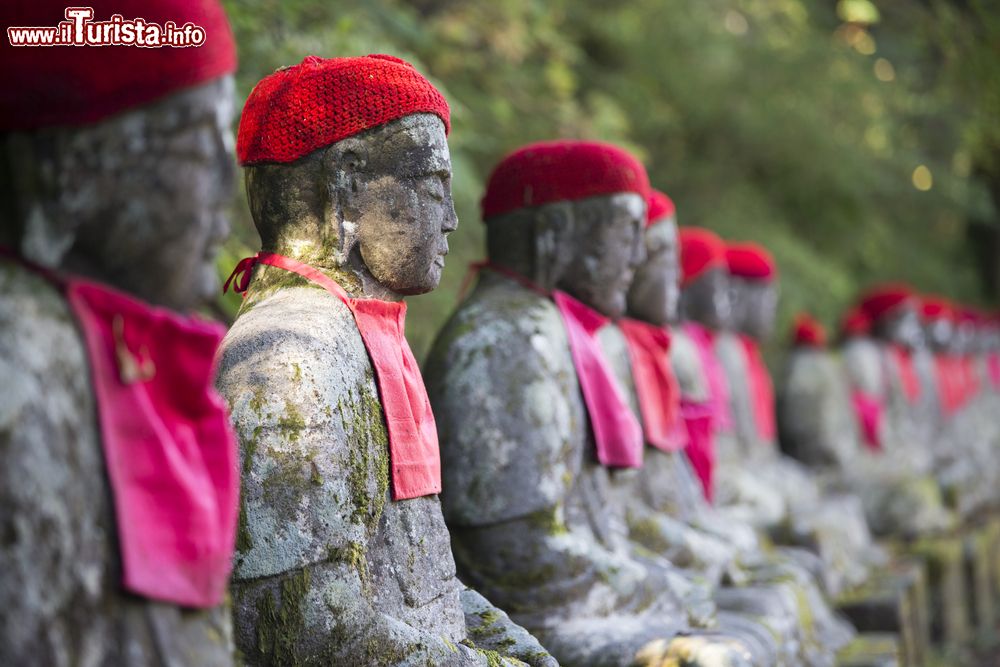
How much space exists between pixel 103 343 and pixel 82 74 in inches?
18.1

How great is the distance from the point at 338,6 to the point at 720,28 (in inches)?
284

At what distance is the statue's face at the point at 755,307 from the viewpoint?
9414mm

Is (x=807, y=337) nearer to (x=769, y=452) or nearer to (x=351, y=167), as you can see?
(x=769, y=452)

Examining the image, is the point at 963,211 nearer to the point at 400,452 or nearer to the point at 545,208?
the point at 545,208

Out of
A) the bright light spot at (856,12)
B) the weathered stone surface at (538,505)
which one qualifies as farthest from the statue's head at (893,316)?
the weathered stone surface at (538,505)

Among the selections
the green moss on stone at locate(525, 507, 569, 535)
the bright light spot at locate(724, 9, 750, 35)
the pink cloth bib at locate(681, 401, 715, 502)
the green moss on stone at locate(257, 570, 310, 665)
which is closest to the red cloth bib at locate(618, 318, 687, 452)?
the pink cloth bib at locate(681, 401, 715, 502)

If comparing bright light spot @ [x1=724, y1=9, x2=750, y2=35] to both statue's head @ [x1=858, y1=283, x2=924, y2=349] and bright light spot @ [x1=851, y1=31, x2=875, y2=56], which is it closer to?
bright light spot @ [x1=851, y1=31, x2=875, y2=56]

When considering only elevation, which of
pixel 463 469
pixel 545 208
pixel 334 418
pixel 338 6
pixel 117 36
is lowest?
pixel 463 469

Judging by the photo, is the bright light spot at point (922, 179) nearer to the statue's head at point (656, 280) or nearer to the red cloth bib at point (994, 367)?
the red cloth bib at point (994, 367)

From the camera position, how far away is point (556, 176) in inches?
185

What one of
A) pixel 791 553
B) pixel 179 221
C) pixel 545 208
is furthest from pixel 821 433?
pixel 179 221

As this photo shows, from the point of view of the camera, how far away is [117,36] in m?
2.35

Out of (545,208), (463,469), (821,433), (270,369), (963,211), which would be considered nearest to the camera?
(270,369)

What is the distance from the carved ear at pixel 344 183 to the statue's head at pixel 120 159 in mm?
857
